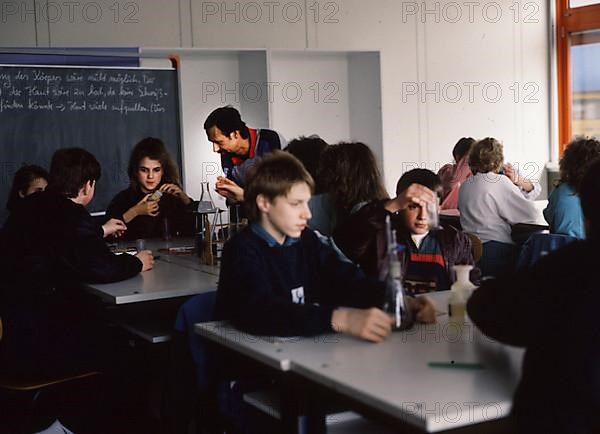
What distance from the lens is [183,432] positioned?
103 inches

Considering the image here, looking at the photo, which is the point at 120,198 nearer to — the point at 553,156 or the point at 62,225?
the point at 62,225

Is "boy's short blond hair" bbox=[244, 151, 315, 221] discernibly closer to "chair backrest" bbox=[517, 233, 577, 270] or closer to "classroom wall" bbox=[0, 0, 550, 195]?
"chair backrest" bbox=[517, 233, 577, 270]

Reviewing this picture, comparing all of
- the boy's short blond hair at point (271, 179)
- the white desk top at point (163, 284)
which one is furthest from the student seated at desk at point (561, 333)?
the white desk top at point (163, 284)

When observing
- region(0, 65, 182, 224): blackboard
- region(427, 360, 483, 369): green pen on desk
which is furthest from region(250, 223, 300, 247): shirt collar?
region(0, 65, 182, 224): blackboard

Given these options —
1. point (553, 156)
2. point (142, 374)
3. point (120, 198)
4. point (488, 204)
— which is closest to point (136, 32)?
point (120, 198)

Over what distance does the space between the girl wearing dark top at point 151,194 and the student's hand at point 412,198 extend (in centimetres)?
184

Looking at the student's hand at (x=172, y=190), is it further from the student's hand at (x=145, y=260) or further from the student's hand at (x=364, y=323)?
the student's hand at (x=364, y=323)

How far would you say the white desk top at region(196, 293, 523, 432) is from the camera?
1.62 meters

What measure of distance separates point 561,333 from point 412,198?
4.35 ft

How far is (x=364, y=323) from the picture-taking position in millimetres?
2115

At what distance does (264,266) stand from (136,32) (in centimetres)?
407

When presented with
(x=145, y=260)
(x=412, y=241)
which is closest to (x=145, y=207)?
(x=145, y=260)

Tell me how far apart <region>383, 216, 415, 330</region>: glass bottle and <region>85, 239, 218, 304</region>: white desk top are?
3.51 feet

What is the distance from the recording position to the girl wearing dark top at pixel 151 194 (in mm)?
4602
